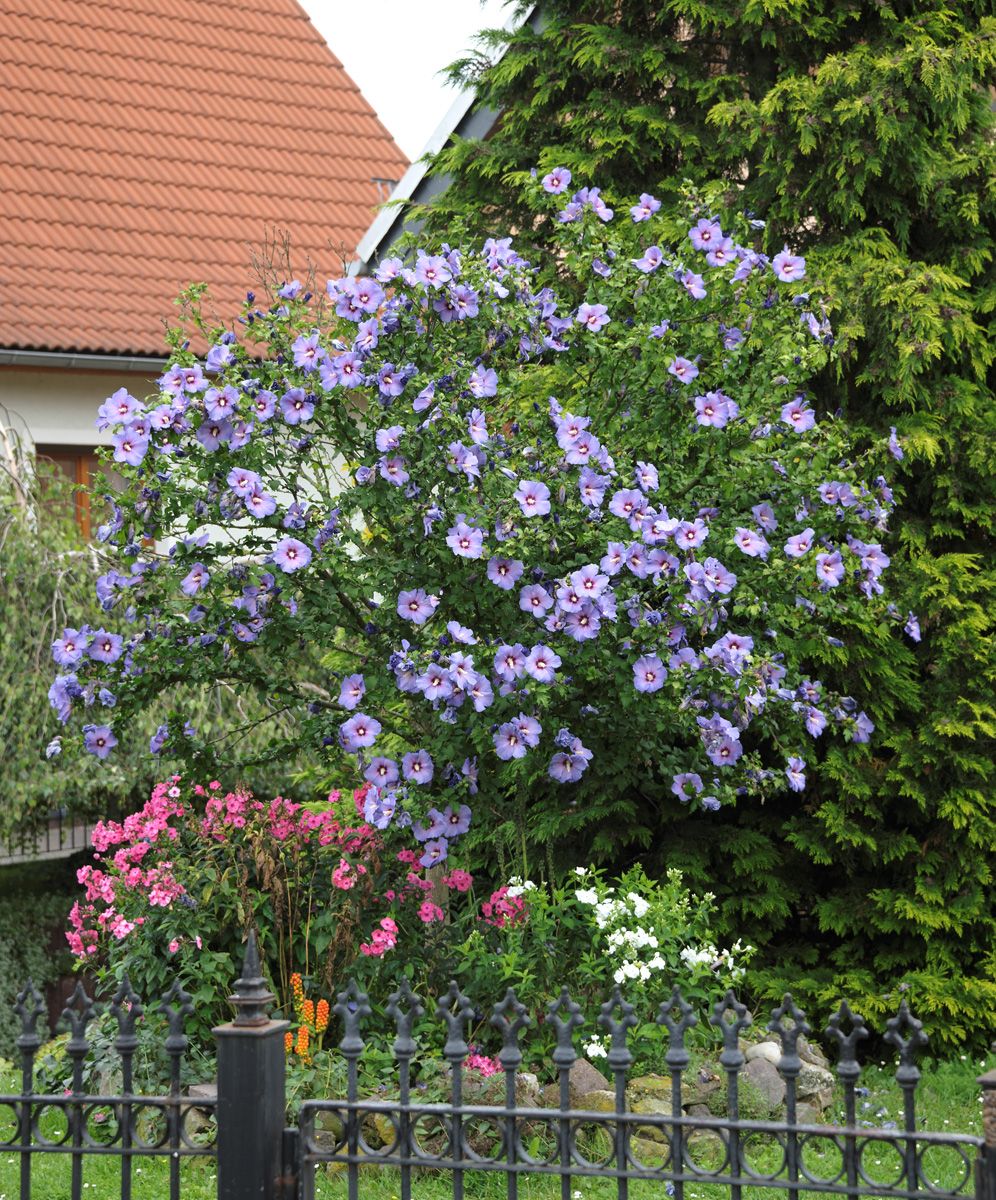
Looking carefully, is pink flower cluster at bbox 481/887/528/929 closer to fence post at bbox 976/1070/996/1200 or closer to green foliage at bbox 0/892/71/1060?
fence post at bbox 976/1070/996/1200

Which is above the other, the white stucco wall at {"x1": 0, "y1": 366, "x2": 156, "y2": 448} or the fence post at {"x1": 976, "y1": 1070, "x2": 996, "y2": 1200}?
the white stucco wall at {"x1": 0, "y1": 366, "x2": 156, "y2": 448}

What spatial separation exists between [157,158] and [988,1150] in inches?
497

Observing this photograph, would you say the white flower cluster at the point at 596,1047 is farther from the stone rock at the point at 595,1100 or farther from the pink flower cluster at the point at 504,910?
the pink flower cluster at the point at 504,910

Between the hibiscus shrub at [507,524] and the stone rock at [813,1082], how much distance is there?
0.97 meters

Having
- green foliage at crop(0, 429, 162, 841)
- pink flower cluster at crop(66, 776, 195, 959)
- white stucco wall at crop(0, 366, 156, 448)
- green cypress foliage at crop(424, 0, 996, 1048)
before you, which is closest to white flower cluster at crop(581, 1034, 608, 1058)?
green cypress foliage at crop(424, 0, 996, 1048)

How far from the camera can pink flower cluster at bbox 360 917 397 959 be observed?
17.6 ft

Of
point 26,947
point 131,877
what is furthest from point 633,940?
point 26,947

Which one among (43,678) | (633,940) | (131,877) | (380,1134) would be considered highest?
(43,678)

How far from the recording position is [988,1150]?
118 inches

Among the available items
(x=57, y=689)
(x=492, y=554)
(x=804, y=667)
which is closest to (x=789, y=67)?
(x=804, y=667)

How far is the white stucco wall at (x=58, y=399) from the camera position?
11922 millimetres

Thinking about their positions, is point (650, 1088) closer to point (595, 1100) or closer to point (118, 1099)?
point (595, 1100)

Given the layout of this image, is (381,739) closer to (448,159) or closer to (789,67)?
(448,159)

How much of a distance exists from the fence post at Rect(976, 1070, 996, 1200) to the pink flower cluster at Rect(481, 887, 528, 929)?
266cm
